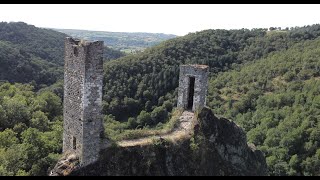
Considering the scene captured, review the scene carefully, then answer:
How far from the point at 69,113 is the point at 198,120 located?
6533 mm

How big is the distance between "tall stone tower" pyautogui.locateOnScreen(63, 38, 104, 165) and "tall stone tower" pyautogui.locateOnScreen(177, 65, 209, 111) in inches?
243

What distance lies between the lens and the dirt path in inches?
667

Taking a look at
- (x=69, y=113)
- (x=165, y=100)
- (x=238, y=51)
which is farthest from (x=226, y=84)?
(x=69, y=113)

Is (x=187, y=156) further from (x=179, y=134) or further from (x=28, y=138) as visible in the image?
(x=28, y=138)

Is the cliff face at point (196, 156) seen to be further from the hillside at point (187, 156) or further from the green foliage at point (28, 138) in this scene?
the green foliage at point (28, 138)

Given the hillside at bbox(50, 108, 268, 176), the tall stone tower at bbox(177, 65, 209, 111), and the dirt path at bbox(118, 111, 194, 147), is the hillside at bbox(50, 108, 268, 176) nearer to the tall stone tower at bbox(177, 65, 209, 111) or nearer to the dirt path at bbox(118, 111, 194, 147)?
the dirt path at bbox(118, 111, 194, 147)

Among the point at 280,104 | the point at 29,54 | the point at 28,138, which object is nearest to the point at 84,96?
the point at 28,138

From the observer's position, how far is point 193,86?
69.7ft

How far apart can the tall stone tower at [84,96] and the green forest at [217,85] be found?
10.8 metres

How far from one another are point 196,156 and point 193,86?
4605mm

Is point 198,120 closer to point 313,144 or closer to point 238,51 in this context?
point 313,144

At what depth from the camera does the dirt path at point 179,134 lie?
16.9m

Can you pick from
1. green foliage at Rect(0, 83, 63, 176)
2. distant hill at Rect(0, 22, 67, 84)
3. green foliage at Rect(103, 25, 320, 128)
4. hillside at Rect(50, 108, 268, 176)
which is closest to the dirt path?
hillside at Rect(50, 108, 268, 176)

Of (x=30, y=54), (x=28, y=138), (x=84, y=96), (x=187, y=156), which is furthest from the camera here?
(x=30, y=54)
